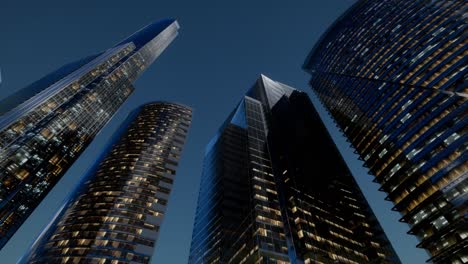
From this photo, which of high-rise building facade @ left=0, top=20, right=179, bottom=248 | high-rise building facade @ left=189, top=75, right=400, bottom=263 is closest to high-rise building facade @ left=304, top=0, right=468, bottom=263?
high-rise building facade @ left=189, top=75, right=400, bottom=263

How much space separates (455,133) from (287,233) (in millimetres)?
42152

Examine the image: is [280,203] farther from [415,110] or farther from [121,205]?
[121,205]

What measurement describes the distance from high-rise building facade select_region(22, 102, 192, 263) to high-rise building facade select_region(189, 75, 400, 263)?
1586 cm

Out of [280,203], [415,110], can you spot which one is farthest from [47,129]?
[415,110]

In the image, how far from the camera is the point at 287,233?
76.8 m

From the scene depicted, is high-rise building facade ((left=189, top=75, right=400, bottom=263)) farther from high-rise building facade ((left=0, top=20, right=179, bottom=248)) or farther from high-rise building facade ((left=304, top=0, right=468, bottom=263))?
high-rise building facade ((left=0, top=20, right=179, bottom=248))

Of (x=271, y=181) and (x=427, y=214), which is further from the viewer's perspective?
(x=271, y=181)

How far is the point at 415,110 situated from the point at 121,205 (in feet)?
275

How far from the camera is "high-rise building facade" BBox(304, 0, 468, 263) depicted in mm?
56344

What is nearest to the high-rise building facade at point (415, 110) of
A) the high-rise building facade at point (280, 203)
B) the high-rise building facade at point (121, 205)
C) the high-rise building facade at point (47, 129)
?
the high-rise building facade at point (280, 203)

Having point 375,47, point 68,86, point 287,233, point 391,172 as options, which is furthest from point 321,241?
point 68,86

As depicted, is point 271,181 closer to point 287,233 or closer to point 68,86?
point 287,233

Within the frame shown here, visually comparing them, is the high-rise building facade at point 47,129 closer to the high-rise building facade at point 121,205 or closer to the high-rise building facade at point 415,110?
the high-rise building facade at point 121,205

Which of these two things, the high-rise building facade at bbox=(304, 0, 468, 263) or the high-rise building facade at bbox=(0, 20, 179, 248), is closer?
the high-rise building facade at bbox=(304, 0, 468, 263)
